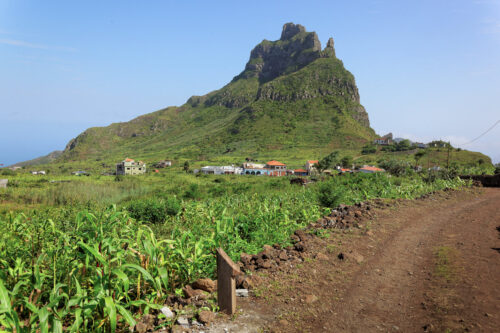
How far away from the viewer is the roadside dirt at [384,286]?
10.0ft

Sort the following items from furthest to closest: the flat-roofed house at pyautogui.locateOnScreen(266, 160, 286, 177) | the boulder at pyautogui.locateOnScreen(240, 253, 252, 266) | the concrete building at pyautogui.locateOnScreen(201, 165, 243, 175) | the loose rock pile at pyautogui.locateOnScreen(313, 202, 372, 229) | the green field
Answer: the flat-roofed house at pyautogui.locateOnScreen(266, 160, 286, 177)
the concrete building at pyautogui.locateOnScreen(201, 165, 243, 175)
the loose rock pile at pyautogui.locateOnScreen(313, 202, 372, 229)
the boulder at pyautogui.locateOnScreen(240, 253, 252, 266)
the green field

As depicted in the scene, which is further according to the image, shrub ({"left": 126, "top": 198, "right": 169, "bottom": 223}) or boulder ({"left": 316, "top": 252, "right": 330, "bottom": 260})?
shrub ({"left": 126, "top": 198, "right": 169, "bottom": 223})

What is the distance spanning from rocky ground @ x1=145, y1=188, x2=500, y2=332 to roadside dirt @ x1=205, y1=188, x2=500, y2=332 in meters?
0.01

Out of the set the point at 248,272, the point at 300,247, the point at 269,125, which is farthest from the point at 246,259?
the point at 269,125

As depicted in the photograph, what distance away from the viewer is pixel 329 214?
309 inches

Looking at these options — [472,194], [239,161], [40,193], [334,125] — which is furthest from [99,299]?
[334,125]

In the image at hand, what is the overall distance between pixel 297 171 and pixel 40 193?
177 ft

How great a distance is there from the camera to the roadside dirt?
121 inches

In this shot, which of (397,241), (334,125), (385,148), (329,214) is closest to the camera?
(397,241)

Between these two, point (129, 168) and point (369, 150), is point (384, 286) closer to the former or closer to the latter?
point (129, 168)

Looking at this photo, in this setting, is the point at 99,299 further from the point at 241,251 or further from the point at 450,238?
the point at 450,238

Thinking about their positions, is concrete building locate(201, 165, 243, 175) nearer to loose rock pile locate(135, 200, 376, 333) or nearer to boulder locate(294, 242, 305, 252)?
loose rock pile locate(135, 200, 376, 333)

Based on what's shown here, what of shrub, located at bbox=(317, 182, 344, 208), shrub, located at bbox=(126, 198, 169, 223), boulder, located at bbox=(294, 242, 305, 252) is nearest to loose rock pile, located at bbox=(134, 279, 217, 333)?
boulder, located at bbox=(294, 242, 305, 252)

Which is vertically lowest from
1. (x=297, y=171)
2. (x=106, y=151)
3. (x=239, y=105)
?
(x=297, y=171)
